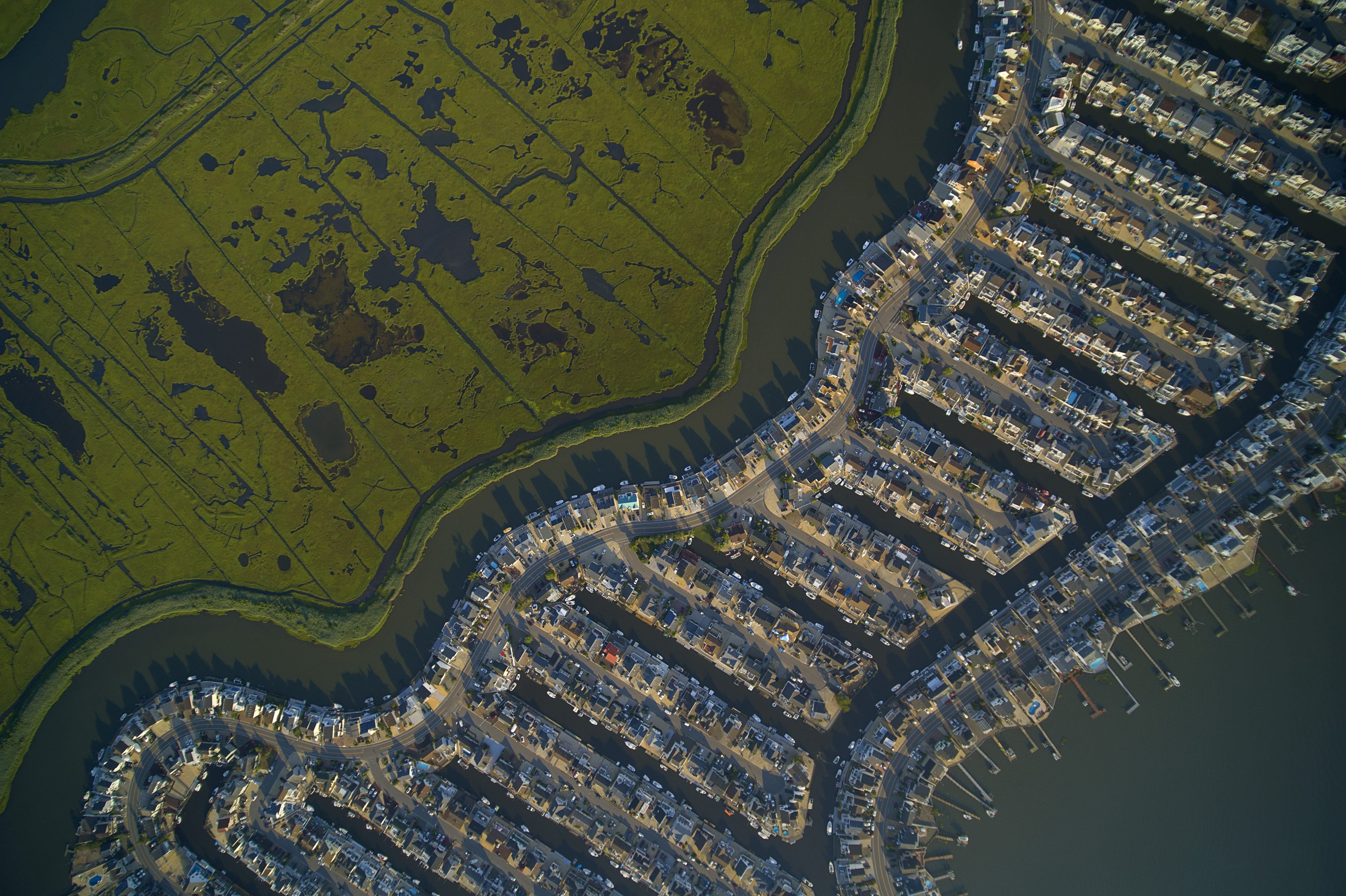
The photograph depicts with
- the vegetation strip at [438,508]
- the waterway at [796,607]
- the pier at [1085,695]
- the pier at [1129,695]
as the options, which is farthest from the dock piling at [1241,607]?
the vegetation strip at [438,508]

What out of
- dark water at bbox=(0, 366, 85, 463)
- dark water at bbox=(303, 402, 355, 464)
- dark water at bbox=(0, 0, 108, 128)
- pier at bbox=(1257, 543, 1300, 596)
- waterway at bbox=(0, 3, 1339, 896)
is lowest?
pier at bbox=(1257, 543, 1300, 596)

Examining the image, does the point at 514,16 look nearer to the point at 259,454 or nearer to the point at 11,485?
the point at 259,454

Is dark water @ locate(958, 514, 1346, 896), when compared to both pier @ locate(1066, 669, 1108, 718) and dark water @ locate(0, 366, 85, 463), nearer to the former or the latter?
pier @ locate(1066, 669, 1108, 718)

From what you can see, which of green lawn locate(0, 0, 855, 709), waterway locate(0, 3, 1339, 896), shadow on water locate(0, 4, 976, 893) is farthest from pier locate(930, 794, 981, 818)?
green lawn locate(0, 0, 855, 709)

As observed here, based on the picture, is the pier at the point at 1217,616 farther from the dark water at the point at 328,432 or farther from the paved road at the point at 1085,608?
the dark water at the point at 328,432

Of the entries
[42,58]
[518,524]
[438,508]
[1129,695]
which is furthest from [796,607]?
[42,58]

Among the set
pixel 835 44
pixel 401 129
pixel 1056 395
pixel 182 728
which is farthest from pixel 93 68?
pixel 1056 395
